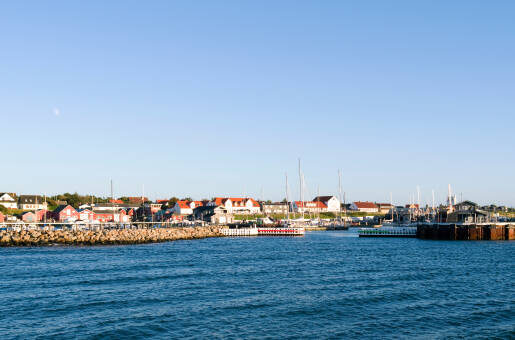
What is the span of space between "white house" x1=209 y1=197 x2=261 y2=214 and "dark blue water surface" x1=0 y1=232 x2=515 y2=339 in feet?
400

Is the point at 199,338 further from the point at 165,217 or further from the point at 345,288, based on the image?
the point at 165,217

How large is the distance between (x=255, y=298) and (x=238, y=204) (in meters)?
151

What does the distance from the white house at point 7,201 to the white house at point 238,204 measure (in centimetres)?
7629

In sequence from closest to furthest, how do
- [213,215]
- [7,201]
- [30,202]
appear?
1. [213,215]
2. [7,201]
3. [30,202]

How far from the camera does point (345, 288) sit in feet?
126

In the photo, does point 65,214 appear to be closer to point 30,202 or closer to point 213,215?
point 213,215

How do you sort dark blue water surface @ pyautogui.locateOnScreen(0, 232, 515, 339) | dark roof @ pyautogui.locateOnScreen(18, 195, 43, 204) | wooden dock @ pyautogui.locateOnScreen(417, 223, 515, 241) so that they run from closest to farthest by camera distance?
1. dark blue water surface @ pyautogui.locateOnScreen(0, 232, 515, 339)
2. wooden dock @ pyautogui.locateOnScreen(417, 223, 515, 241)
3. dark roof @ pyautogui.locateOnScreen(18, 195, 43, 204)

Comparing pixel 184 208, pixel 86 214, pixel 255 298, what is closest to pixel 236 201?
pixel 184 208

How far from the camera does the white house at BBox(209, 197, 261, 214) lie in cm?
18138

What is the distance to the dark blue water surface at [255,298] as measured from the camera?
85.7ft

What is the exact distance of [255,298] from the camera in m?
34.0

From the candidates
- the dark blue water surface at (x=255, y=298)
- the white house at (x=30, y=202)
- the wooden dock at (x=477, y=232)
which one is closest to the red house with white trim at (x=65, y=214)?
the white house at (x=30, y=202)

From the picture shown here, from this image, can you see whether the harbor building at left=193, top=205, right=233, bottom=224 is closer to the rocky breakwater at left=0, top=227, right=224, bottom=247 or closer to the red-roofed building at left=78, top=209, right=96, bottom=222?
the red-roofed building at left=78, top=209, right=96, bottom=222

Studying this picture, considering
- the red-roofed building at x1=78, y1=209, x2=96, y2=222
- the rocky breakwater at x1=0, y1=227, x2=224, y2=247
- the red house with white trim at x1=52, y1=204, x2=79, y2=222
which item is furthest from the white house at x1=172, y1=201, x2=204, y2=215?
the rocky breakwater at x1=0, y1=227, x2=224, y2=247
